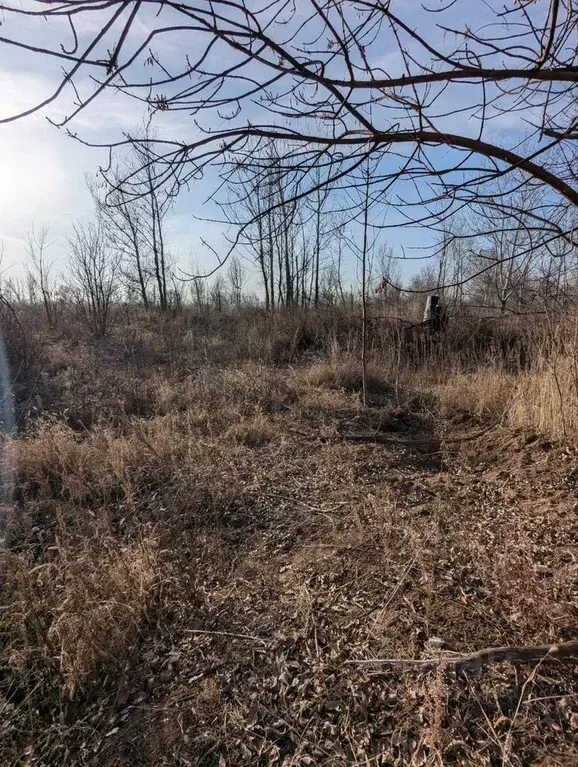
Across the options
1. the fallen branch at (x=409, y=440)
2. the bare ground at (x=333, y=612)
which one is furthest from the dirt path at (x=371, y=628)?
the fallen branch at (x=409, y=440)

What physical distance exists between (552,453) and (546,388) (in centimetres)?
68

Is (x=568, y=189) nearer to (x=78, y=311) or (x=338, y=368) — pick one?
(x=338, y=368)

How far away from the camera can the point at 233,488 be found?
Result: 3.67m

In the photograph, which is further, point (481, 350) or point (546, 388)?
point (481, 350)

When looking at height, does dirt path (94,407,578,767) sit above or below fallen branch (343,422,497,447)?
below

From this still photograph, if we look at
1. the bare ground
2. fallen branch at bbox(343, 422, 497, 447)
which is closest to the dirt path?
the bare ground

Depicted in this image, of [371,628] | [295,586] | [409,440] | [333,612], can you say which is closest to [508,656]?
[371,628]

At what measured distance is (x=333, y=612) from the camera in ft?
7.42

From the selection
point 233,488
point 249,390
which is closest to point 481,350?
point 249,390

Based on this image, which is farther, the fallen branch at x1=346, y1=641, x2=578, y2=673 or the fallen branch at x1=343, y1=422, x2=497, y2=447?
the fallen branch at x1=343, y1=422, x2=497, y2=447

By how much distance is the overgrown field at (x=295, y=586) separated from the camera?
5.60 ft

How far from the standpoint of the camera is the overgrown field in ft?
5.60

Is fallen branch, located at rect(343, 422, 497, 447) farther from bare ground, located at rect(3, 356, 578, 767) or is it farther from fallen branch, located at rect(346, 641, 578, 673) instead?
fallen branch, located at rect(346, 641, 578, 673)

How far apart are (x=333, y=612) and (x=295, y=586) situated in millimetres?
287
